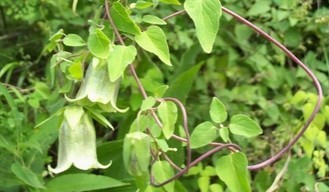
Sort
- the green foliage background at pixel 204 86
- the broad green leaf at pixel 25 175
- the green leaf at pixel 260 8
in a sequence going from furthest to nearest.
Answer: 1. the green leaf at pixel 260 8
2. the green foliage background at pixel 204 86
3. the broad green leaf at pixel 25 175

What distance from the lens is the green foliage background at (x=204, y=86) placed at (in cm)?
178

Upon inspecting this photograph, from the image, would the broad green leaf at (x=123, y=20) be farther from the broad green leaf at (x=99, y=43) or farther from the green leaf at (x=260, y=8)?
the green leaf at (x=260, y=8)

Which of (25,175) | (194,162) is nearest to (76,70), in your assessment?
(194,162)

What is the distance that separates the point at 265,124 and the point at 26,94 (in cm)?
67

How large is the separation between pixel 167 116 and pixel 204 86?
1.03m

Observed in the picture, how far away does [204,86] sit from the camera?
2277 mm

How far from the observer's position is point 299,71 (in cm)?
218

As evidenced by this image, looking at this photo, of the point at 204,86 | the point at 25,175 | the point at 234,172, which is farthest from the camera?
the point at 204,86

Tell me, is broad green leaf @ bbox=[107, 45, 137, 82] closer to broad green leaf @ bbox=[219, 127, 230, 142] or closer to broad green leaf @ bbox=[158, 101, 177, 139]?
broad green leaf @ bbox=[158, 101, 177, 139]

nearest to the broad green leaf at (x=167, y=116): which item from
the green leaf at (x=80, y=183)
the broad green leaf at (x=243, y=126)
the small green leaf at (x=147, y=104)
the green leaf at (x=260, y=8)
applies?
the small green leaf at (x=147, y=104)

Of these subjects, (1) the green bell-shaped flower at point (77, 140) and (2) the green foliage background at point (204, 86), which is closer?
(1) the green bell-shaped flower at point (77, 140)

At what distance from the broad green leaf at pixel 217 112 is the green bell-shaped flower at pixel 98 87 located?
17 centimetres

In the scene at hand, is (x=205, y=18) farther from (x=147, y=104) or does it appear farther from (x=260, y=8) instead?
(x=260, y=8)

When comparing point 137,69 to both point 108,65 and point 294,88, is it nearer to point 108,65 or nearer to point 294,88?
point 294,88
